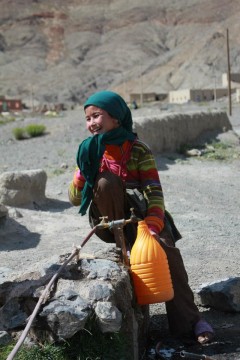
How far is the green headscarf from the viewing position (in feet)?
11.2

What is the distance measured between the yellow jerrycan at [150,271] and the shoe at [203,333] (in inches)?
11.9

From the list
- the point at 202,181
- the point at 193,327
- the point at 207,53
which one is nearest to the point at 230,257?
the point at 193,327

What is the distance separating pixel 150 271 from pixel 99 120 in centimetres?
92

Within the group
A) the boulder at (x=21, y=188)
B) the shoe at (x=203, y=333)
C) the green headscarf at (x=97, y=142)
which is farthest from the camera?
the boulder at (x=21, y=188)

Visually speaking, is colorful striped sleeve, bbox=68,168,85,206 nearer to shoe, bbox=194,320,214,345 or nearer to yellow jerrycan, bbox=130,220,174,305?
yellow jerrycan, bbox=130,220,174,305

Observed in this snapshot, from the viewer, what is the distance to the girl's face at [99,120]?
11.5ft

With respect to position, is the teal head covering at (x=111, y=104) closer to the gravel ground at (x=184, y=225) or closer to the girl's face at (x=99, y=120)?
the girl's face at (x=99, y=120)

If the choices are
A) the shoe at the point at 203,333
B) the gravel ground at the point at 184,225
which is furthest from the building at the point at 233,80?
the shoe at the point at 203,333

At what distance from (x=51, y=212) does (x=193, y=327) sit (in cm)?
439

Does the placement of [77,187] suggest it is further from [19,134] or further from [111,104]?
[19,134]

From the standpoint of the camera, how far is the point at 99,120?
3.51 metres

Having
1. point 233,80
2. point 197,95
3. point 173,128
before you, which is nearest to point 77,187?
point 173,128

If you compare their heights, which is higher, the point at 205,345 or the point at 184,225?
the point at 205,345

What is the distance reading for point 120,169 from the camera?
11.6 ft
